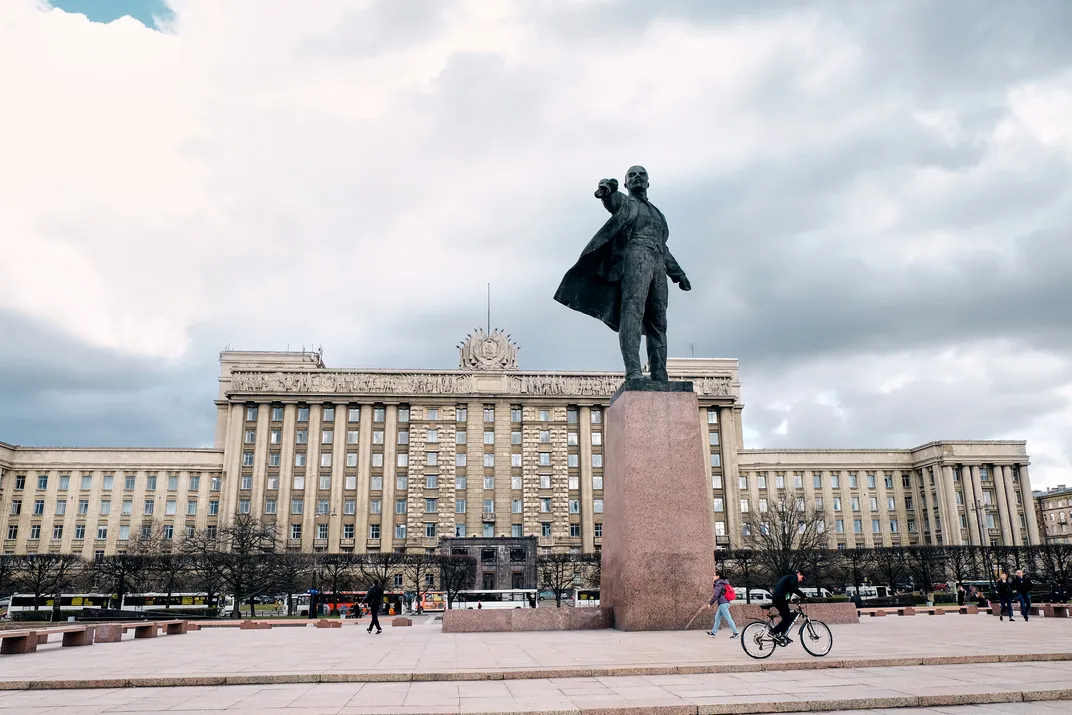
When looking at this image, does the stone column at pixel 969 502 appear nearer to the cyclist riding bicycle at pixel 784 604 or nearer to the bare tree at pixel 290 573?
the bare tree at pixel 290 573

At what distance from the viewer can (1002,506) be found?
9194 centimetres

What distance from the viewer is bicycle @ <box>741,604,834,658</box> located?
1093 centimetres

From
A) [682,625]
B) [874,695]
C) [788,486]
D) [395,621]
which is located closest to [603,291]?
[682,625]

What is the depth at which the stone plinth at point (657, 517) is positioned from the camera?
15.2 meters

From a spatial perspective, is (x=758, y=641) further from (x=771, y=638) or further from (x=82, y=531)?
(x=82, y=531)

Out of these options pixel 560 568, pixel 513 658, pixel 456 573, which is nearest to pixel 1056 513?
pixel 560 568

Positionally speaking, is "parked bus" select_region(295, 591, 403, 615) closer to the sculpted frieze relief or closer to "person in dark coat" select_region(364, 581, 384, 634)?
"person in dark coat" select_region(364, 581, 384, 634)

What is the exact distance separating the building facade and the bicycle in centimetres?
14535

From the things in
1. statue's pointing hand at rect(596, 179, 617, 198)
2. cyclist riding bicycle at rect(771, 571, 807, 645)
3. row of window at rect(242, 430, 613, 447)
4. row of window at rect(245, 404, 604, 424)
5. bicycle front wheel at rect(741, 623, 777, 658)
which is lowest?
bicycle front wheel at rect(741, 623, 777, 658)

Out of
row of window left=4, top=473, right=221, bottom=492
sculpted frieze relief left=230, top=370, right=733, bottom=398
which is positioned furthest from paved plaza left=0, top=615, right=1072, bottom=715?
row of window left=4, top=473, right=221, bottom=492

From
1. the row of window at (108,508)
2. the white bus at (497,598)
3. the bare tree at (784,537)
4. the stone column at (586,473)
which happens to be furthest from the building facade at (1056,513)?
the row of window at (108,508)

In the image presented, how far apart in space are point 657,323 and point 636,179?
3359 millimetres

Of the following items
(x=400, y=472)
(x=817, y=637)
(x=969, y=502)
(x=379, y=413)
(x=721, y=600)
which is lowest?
(x=817, y=637)

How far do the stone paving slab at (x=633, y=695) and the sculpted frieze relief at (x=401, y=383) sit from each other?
3027 inches
